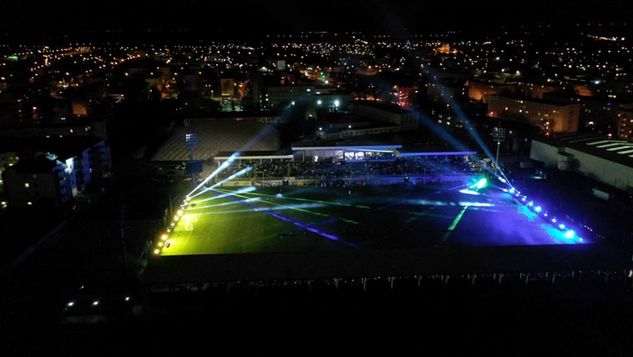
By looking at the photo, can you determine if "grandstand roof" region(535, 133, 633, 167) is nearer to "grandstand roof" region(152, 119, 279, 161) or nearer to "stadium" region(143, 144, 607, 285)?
"stadium" region(143, 144, 607, 285)

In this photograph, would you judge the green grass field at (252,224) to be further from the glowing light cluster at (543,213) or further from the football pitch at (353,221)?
the glowing light cluster at (543,213)

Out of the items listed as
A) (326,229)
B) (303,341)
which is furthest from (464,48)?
(303,341)

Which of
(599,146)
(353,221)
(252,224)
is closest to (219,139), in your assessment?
(252,224)

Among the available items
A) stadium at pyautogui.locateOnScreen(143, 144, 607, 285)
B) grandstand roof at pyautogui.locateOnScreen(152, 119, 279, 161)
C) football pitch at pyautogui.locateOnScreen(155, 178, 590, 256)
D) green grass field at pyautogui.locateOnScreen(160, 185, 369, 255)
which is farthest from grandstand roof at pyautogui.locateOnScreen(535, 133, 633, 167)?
grandstand roof at pyautogui.locateOnScreen(152, 119, 279, 161)

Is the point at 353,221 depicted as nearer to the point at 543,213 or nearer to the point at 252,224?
the point at 252,224

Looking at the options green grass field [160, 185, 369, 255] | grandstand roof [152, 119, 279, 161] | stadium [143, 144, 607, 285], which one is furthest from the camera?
grandstand roof [152, 119, 279, 161]

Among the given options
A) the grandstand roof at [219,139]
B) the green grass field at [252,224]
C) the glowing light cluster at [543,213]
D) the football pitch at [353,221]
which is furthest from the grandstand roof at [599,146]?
the grandstand roof at [219,139]
